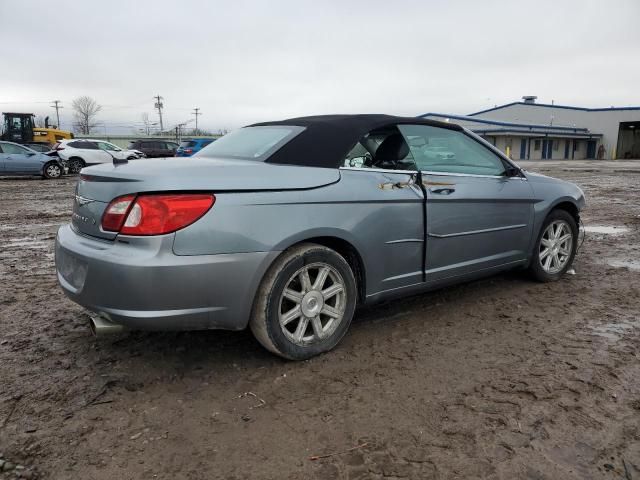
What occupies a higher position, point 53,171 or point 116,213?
point 116,213

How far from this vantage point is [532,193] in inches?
179

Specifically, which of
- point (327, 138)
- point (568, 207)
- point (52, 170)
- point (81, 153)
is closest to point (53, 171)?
point (52, 170)

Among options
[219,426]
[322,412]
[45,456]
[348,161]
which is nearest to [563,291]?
[348,161]

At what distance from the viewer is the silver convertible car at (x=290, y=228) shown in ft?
8.79

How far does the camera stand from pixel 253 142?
3730mm

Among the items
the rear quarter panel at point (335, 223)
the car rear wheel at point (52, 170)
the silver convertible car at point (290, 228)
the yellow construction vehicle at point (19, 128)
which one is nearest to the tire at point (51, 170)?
the car rear wheel at point (52, 170)

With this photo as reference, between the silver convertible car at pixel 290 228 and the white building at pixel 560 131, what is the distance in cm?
4715

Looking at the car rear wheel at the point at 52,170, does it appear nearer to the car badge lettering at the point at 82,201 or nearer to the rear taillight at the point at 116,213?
the car badge lettering at the point at 82,201

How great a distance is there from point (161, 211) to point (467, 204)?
2300 mm

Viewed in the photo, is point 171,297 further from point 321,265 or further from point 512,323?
point 512,323

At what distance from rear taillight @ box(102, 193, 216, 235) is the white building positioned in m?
48.7

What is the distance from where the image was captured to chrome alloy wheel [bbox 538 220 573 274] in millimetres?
4797

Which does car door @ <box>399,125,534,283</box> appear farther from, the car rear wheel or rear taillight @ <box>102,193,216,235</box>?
the car rear wheel

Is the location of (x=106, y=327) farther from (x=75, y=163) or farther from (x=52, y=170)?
(x=75, y=163)
